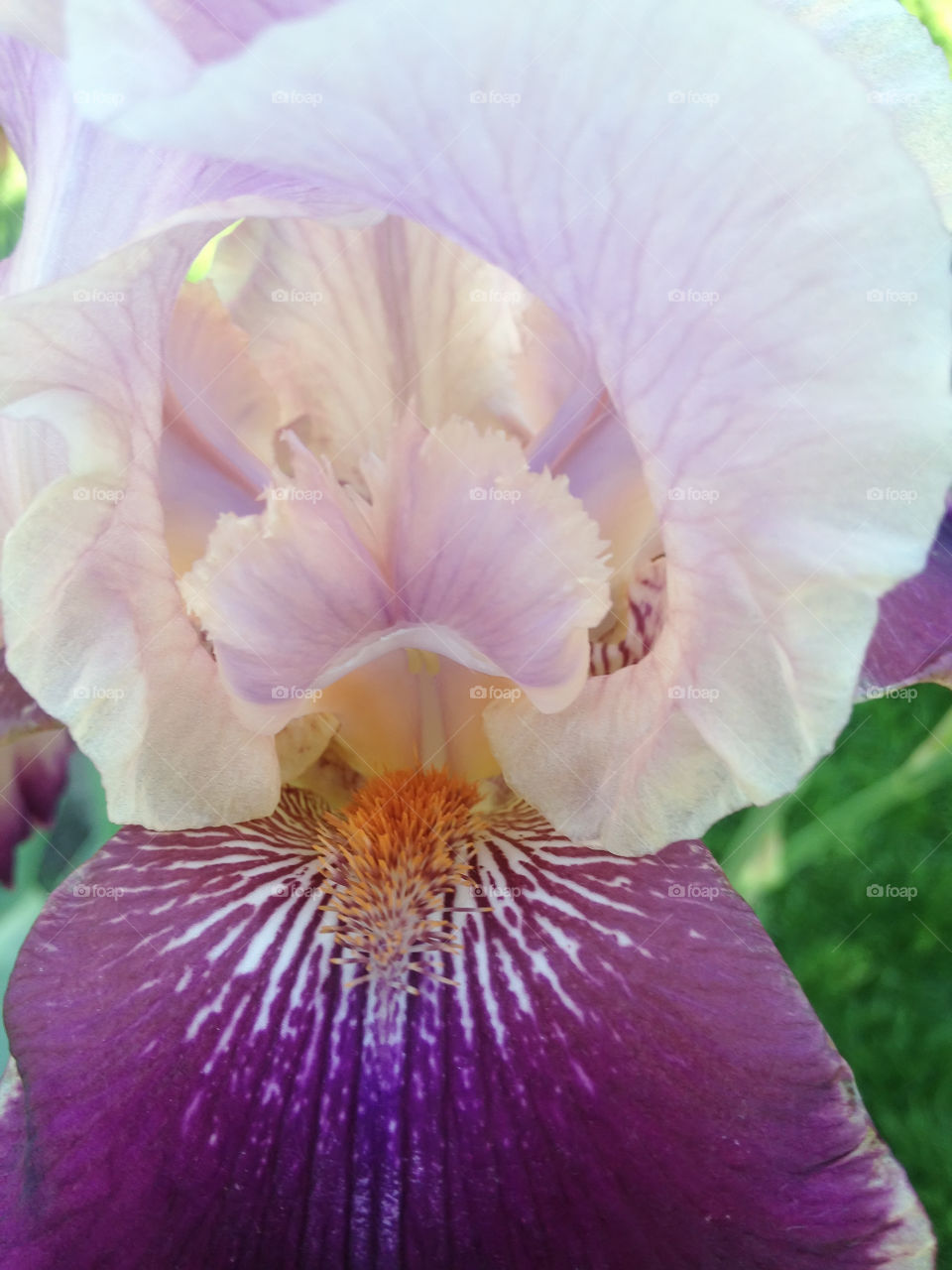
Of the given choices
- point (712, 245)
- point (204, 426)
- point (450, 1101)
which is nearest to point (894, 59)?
point (712, 245)

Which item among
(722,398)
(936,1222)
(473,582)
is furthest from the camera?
(936,1222)

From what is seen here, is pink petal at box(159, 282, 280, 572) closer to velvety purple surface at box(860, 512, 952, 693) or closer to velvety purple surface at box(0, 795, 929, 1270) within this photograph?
velvety purple surface at box(0, 795, 929, 1270)

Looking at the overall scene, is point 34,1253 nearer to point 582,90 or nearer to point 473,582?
point 473,582

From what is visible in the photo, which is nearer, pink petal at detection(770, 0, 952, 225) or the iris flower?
the iris flower

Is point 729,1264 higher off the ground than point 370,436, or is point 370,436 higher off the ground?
point 370,436

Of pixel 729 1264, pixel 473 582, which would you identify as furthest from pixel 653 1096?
pixel 473 582

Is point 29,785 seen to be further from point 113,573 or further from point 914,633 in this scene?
point 914,633

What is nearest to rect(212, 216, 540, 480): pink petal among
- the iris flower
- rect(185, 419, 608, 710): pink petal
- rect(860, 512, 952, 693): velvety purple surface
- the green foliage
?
the iris flower

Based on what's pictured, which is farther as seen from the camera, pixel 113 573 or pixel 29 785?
pixel 29 785
